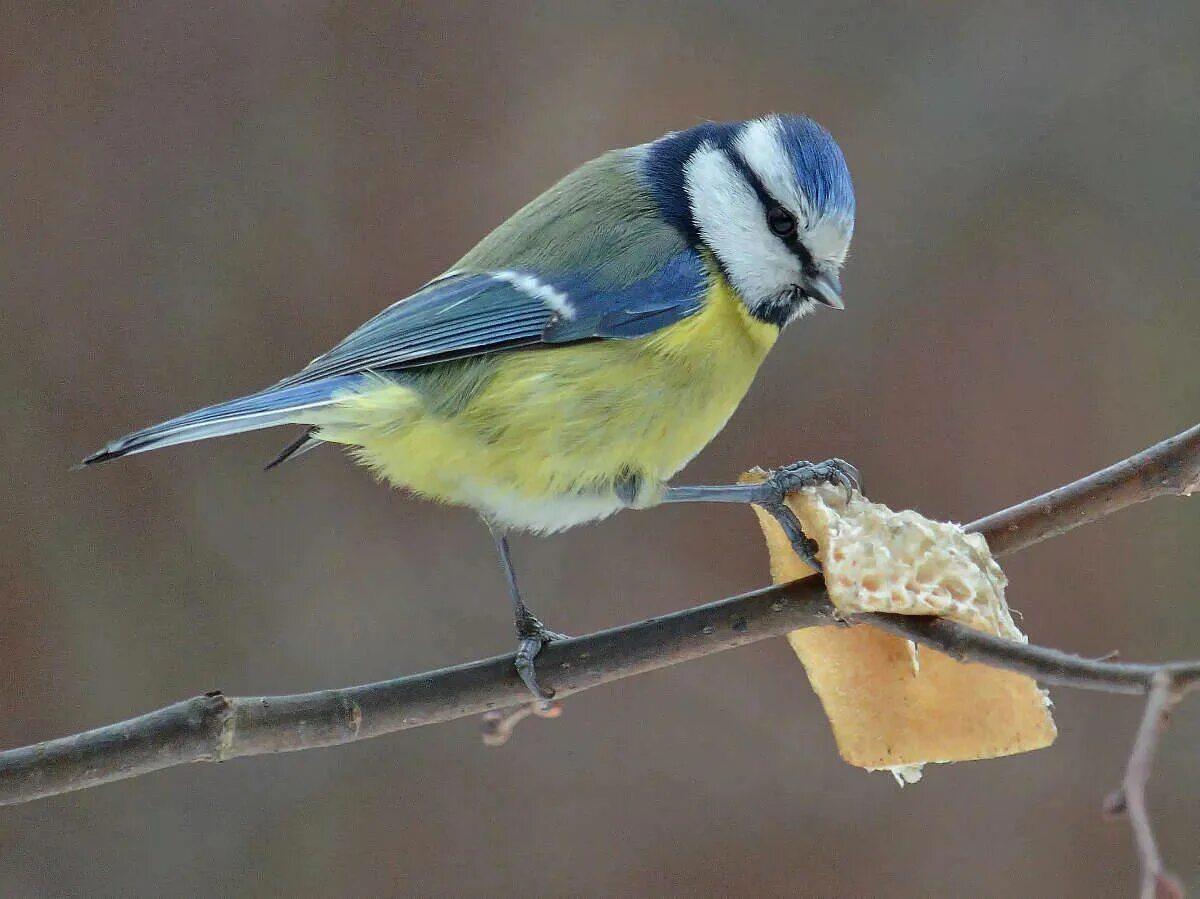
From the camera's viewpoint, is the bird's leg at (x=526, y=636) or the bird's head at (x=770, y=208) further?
the bird's head at (x=770, y=208)

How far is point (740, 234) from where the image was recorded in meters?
0.98

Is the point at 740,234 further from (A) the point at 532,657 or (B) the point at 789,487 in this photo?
(A) the point at 532,657

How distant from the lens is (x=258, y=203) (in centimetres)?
152

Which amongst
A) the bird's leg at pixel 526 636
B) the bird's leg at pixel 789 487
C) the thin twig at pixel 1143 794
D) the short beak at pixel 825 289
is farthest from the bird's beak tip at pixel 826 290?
the thin twig at pixel 1143 794

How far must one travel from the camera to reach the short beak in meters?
0.94

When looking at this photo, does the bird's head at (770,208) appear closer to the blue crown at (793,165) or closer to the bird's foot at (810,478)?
the blue crown at (793,165)

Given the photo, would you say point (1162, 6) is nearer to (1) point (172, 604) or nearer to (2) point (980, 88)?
(2) point (980, 88)

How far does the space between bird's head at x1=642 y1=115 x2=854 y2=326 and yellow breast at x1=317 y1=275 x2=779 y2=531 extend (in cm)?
6

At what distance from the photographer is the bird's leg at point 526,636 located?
2.69 ft

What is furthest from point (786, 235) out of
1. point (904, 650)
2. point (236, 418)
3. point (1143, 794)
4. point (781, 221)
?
point (1143, 794)

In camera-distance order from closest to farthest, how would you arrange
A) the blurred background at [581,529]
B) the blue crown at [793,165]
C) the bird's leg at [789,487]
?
the bird's leg at [789,487] → the blue crown at [793,165] → the blurred background at [581,529]

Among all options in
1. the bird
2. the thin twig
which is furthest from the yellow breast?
the thin twig

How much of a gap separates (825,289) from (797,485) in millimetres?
201

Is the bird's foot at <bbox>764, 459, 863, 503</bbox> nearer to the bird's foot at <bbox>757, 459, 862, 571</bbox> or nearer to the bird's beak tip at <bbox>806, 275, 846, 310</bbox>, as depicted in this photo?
the bird's foot at <bbox>757, 459, 862, 571</bbox>
